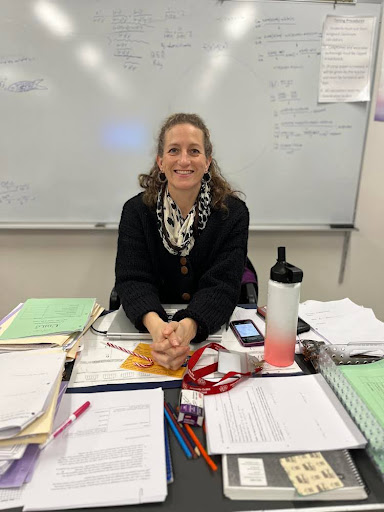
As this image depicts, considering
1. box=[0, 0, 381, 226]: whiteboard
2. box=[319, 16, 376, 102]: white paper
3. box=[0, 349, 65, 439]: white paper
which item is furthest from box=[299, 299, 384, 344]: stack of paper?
box=[319, 16, 376, 102]: white paper

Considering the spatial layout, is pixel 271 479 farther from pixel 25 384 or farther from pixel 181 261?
pixel 181 261

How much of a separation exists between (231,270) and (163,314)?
0.31m

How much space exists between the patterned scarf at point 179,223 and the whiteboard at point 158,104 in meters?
0.78

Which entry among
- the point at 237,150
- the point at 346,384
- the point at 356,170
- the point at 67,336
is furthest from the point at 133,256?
the point at 356,170

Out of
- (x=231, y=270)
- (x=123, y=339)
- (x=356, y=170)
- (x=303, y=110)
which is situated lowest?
(x=123, y=339)

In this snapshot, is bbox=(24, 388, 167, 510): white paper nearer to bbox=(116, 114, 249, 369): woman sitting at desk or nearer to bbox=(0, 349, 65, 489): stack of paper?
bbox=(0, 349, 65, 489): stack of paper

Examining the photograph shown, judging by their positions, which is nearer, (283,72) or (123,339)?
(123,339)

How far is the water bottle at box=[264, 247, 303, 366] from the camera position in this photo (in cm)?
83

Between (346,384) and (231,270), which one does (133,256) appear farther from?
(346,384)

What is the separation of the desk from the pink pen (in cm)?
17

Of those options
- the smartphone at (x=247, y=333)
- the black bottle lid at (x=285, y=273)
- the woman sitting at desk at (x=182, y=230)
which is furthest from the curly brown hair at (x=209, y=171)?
the black bottle lid at (x=285, y=273)

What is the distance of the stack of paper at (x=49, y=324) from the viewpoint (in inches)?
37.6

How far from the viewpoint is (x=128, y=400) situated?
770 mm

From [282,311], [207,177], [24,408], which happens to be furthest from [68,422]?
[207,177]
